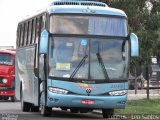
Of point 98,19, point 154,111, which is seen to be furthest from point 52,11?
point 154,111

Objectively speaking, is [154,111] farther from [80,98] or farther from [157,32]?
[157,32]

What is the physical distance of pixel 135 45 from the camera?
21.8m

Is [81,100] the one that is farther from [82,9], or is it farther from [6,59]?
[6,59]

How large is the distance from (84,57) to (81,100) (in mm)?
1347

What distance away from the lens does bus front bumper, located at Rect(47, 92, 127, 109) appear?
21.5 metres

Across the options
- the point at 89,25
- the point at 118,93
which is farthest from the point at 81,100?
the point at 89,25

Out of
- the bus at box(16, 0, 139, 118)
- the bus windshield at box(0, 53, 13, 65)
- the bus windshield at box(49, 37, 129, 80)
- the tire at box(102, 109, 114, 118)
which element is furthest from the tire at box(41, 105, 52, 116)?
the bus windshield at box(0, 53, 13, 65)

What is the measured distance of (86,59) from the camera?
71.6 ft

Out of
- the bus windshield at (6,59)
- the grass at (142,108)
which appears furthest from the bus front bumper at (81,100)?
the bus windshield at (6,59)

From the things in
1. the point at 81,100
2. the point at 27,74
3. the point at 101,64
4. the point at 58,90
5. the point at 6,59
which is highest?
the point at 101,64

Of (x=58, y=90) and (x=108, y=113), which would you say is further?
(x=108, y=113)

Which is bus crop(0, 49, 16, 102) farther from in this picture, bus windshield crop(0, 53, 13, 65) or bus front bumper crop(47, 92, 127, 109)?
bus front bumper crop(47, 92, 127, 109)

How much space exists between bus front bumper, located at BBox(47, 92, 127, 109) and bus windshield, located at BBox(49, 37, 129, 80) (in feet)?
2.04

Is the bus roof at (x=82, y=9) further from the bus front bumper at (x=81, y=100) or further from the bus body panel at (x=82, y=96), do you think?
the bus front bumper at (x=81, y=100)
